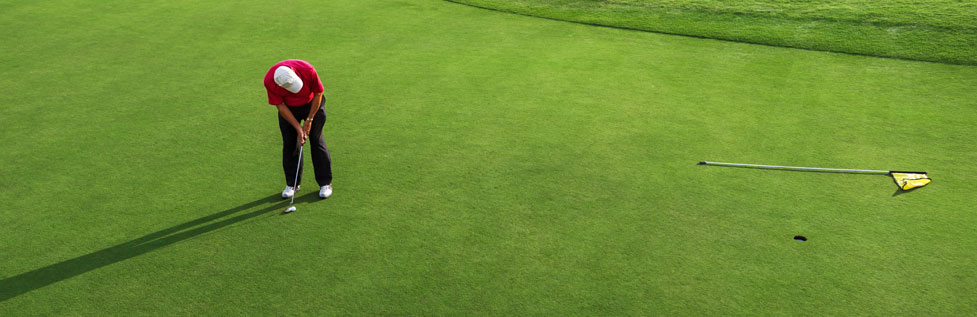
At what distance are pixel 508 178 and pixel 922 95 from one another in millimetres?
4184

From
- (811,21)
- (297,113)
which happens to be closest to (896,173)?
(297,113)

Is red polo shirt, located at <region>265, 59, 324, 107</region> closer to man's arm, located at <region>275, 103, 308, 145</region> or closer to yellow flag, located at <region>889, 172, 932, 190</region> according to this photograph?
man's arm, located at <region>275, 103, 308, 145</region>

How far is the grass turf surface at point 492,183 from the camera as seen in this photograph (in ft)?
11.6

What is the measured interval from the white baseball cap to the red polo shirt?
100mm

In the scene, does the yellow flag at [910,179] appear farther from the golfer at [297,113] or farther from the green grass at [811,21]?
the golfer at [297,113]

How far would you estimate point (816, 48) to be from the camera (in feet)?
24.9

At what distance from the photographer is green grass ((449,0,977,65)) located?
743cm

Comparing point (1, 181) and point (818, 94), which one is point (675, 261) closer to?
point (818, 94)

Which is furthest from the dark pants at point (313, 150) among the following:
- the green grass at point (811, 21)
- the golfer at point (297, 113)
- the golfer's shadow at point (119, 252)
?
the green grass at point (811, 21)

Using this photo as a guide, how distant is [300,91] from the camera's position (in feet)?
14.0

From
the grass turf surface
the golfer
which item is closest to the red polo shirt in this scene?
the golfer

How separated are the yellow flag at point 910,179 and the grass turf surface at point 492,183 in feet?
0.24

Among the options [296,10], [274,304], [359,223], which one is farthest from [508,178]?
[296,10]

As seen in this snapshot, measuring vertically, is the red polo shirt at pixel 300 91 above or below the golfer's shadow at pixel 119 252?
above
